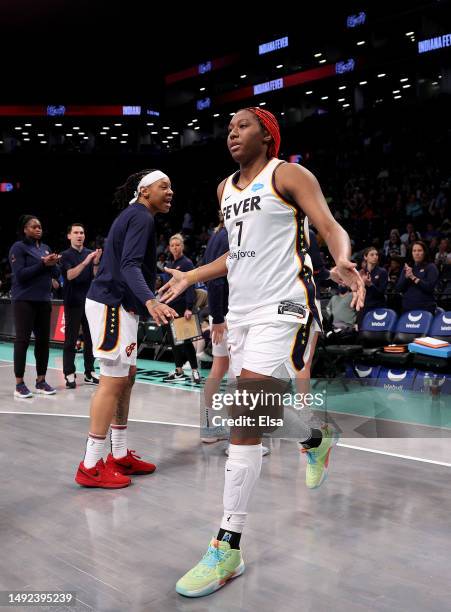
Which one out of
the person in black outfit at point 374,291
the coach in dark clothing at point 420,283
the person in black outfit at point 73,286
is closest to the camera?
the person in black outfit at point 73,286

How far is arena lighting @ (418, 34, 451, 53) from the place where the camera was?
57.8 ft

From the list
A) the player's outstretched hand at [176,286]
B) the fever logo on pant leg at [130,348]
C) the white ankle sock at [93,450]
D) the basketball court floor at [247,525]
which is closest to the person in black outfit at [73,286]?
the basketball court floor at [247,525]

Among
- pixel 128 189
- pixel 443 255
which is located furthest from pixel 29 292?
pixel 443 255

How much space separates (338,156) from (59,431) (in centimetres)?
1529

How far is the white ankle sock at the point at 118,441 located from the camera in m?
3.55

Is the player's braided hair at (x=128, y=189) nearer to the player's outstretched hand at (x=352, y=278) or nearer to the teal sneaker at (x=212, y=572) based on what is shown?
the player's outstretched hand at (x=352, y=278)

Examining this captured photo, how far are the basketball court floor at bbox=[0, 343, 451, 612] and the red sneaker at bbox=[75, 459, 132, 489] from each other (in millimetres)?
46

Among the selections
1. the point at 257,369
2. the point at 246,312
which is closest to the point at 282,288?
the point at 246,312

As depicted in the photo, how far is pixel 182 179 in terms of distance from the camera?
24125 millimetres

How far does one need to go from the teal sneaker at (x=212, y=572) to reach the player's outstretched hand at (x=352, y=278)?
101 cm

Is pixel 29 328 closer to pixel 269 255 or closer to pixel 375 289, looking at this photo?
pixel 375 289

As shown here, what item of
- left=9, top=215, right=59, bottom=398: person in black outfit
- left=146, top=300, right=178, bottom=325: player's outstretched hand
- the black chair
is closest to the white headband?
left=146, top=300, right=178, bottom=325: player's outstretched hand

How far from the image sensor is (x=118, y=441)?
3576 millimetres

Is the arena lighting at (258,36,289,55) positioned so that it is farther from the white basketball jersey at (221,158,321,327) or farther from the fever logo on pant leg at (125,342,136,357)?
the white basketball jersey at (221,158,321,327)
